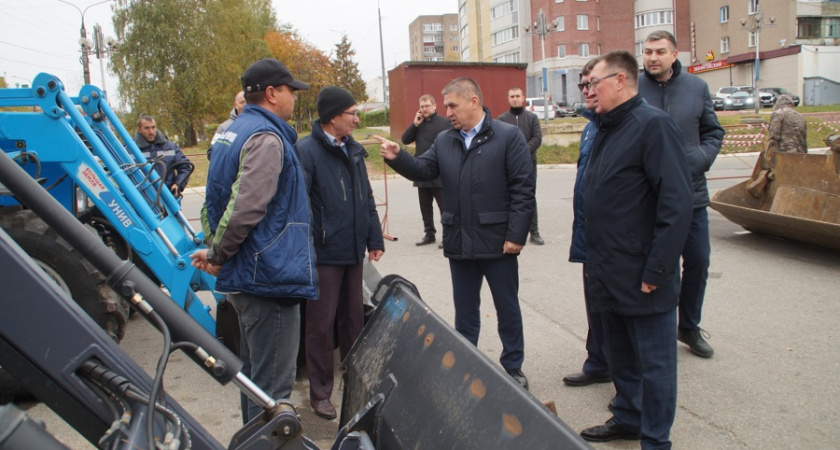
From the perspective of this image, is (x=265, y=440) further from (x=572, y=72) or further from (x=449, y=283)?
(x=572, y=72)

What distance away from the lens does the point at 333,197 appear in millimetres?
3840

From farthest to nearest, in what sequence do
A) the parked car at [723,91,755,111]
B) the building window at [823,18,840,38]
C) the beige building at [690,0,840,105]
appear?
the building window at [823,18,840,38]
the beige building at [690,0,840,105]
the parked car at [723,91,755,111]

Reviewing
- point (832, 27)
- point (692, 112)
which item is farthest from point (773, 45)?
point (692, 112)

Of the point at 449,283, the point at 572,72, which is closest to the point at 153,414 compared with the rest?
the point at 449,283

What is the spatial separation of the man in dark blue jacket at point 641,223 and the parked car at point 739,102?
1674 inches

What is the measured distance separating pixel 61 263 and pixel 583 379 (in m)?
3.52

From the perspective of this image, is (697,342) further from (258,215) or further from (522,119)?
(522,119)

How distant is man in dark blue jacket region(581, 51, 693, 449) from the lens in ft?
9.50

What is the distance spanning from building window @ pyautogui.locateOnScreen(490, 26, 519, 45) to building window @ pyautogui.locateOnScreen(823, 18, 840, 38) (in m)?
28.2

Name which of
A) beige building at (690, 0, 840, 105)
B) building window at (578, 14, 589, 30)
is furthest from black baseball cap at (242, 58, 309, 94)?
building window at (578, 14, 589, 30)

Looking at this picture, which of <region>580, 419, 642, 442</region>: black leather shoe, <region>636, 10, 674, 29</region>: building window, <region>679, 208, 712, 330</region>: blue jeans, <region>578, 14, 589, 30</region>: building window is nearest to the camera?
<region>580, 419, 642, 442</region>: black leather shoe

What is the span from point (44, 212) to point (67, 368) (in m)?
0.40

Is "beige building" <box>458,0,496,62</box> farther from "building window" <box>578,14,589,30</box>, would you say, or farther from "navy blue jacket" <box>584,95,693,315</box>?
"navy blue jacket" <box>584,95,693,315</box>

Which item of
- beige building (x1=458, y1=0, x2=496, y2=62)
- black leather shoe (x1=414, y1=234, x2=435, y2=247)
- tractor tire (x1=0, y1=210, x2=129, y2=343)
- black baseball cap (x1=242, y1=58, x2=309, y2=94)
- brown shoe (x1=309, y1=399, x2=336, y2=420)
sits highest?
beige building (x1=458, y1=0, x2=496, y2=62)
